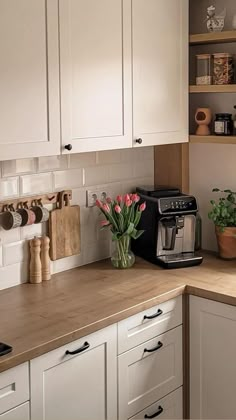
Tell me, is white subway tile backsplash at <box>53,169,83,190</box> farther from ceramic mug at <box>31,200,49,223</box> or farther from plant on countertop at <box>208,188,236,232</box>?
plant on countertop at <box>208,188,236,232</box>

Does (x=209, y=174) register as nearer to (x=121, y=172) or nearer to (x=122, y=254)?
(x=121, y=172)

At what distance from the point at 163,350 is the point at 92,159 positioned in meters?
0.97

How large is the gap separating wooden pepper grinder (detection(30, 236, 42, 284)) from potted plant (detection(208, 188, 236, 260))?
34.9 inches

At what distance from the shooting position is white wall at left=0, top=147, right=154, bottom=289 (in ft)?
8.86

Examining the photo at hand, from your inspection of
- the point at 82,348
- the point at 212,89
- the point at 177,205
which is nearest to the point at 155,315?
the point at 82,348

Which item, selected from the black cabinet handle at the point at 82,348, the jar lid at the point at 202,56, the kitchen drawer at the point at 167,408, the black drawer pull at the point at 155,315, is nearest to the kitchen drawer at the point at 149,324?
the black drawer pull at the point at 155,315

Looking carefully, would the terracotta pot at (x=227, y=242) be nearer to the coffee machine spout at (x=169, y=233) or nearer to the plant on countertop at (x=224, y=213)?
the plant on countertop at (x=224, y=213)

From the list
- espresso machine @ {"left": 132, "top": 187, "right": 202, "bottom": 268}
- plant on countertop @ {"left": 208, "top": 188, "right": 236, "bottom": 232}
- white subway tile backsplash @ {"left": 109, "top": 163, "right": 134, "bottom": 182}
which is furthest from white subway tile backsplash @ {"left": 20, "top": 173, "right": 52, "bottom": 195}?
plant on countertop @ {"left": 208, "top": 188, "right": 236, "bottom": 232}

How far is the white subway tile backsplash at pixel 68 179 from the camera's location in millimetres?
2891

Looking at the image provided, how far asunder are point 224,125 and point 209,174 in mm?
311

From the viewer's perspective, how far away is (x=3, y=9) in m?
2.19

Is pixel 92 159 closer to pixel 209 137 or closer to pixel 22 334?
pixel 209 137

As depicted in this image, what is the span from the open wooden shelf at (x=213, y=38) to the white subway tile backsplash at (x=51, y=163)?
862 millimetres

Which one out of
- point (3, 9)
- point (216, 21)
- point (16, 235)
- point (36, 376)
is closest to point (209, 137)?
point (216, 21)
